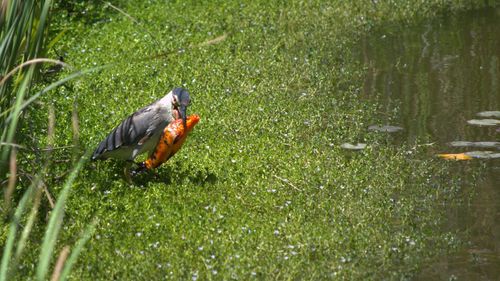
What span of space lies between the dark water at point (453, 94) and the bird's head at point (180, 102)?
6.17 feet

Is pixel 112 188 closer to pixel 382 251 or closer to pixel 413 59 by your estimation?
pixel 382 251

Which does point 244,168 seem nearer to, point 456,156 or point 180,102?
point 180,102

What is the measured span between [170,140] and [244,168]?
86 centimetres

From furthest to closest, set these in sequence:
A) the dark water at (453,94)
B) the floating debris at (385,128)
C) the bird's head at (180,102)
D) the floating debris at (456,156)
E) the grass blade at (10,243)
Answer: the floating debris at (385,128), the floating debris at (456,156), the bird's head at (180,102), the dark water at (453,94), the grass blade at (10,243)

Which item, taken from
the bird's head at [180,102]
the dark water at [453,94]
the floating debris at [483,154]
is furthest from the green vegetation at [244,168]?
the bird's head at [180,102]

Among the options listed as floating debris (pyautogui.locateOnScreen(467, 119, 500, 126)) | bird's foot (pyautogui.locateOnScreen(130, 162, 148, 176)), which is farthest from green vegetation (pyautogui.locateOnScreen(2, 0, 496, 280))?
floating debris (pyautogui.locateOnScreen(467, 119, 500, 126))

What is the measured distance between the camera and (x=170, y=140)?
7.33 meters

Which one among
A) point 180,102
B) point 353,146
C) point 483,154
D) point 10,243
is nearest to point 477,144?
point 483,154

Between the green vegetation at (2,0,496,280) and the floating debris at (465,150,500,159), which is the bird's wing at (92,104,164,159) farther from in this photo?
the floating debris at (465,150,500,159)

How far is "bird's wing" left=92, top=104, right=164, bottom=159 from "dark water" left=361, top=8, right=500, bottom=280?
208 centimetres

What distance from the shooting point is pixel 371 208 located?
23.7 ft

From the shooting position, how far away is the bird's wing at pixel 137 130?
24.5 feet

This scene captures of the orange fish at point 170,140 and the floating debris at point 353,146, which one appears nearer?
the orange fish at point 170,140

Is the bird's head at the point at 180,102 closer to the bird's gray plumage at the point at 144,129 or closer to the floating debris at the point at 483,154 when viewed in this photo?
the bird's gray plumage at the point at 144,129
